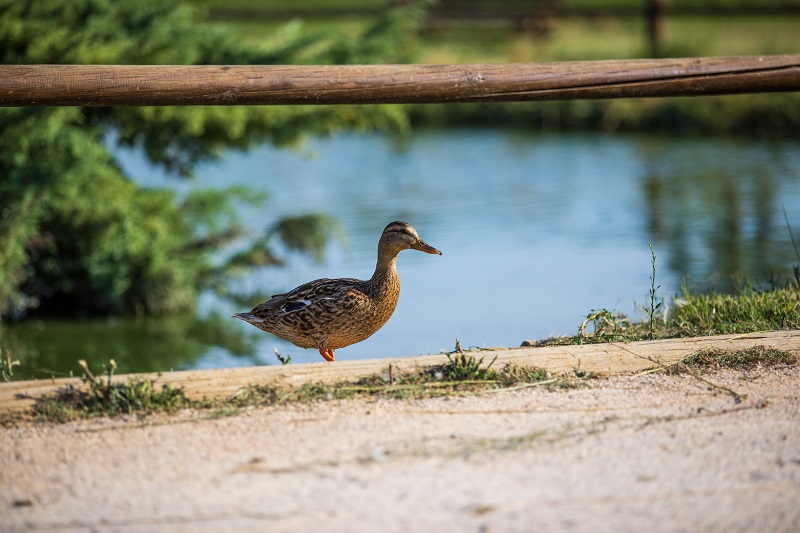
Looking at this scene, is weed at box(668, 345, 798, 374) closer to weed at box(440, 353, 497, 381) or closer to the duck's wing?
weed at box(440, 353, 497, 381)

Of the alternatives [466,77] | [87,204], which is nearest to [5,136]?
[87,204]

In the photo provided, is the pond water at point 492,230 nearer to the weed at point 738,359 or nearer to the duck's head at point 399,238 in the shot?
the duck's head at point 399,238

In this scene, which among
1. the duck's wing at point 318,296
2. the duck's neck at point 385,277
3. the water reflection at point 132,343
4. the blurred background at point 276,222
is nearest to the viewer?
the duck's wing at point 318,296

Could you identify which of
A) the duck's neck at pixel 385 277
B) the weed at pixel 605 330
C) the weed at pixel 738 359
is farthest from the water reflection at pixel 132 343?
the weed at pixel 738 359

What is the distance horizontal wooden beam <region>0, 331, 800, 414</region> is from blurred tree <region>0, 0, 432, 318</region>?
14.6 feet

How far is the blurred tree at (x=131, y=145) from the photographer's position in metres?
7.69

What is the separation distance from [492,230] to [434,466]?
7807mm

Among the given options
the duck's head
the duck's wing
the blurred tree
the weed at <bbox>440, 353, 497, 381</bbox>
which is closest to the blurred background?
the blurred tree

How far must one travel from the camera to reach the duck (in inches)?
191

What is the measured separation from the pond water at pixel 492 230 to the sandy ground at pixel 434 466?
2.91m

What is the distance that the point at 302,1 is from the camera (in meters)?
29.0

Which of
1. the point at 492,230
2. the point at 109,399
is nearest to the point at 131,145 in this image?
the point at 492,230

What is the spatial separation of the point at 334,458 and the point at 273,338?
17.0ft

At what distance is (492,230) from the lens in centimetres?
1077
